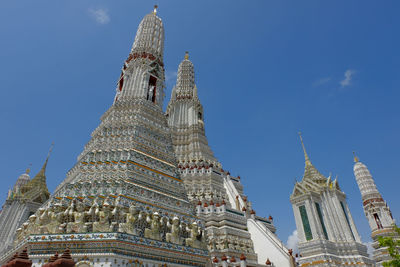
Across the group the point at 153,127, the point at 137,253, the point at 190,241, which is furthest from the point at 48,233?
the point at 153,127

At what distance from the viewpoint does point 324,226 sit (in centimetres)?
2345

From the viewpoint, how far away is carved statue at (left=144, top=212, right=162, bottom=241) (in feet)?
37.3

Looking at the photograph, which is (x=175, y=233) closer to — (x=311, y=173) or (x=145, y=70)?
(x=145, y=70)

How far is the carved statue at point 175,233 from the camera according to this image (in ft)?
39.3

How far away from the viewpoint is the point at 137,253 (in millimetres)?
10359

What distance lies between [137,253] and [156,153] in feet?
25.0

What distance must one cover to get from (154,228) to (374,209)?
32546 millimetres

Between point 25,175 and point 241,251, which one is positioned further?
point 25,175

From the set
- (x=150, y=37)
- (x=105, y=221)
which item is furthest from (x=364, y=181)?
(x=105, y=221)

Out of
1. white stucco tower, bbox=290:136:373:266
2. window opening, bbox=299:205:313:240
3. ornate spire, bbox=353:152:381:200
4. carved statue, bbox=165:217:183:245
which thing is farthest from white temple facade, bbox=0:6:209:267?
ornate spire, bbox=353:152:381:200

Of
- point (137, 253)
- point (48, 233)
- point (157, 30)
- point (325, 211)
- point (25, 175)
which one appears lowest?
point (137, 253)

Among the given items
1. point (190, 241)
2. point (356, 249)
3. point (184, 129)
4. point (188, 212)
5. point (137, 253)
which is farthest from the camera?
point (184, 129)

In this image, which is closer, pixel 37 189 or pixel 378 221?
pixel 37 189

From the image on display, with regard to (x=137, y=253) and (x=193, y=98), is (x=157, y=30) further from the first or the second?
(x=137, y=253)
